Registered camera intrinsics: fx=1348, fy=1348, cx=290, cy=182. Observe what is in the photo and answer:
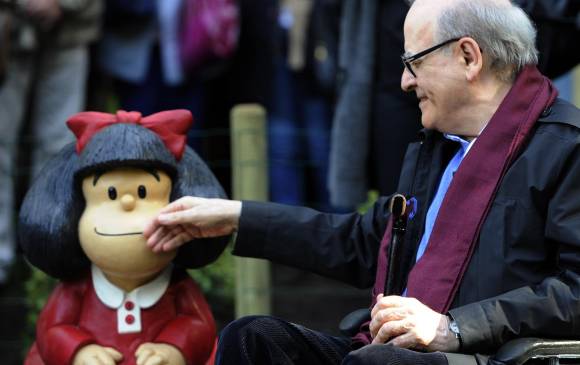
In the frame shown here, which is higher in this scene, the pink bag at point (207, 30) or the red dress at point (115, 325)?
the pink bag at point (207, 30)

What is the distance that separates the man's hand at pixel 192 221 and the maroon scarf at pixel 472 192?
2.34 ft

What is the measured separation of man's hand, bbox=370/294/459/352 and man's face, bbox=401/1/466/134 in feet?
2.09

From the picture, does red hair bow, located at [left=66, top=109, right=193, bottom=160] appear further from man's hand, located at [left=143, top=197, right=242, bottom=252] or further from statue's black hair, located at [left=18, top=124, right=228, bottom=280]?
man's hand, located at [left=143, top=197, right=242, bottom=252]

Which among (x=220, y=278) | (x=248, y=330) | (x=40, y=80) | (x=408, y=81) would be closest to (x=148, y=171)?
(x=248, y=330)

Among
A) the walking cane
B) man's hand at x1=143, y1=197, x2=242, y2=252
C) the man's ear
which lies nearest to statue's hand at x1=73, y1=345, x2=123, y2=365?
man's hand at x1=143, y1=197, x2=242, y2=252

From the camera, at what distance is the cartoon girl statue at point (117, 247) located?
4449 mm

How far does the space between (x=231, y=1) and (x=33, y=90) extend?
1.14 m

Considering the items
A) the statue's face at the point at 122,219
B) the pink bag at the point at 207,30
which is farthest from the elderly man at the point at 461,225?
the pink bag at the point at 207,30

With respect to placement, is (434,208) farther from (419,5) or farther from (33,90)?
(33,90)

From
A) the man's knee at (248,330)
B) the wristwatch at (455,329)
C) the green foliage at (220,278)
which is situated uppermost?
the wristwatch at (455,329)

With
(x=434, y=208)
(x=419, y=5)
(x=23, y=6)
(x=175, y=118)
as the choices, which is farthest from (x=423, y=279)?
(x=23, y=6)

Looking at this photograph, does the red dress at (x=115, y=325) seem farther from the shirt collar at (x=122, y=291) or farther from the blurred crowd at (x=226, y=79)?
the blurred crowd at (x=226, y=79)

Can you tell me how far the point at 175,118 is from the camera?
4574 millimetres

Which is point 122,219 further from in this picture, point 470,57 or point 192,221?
point 470,57
